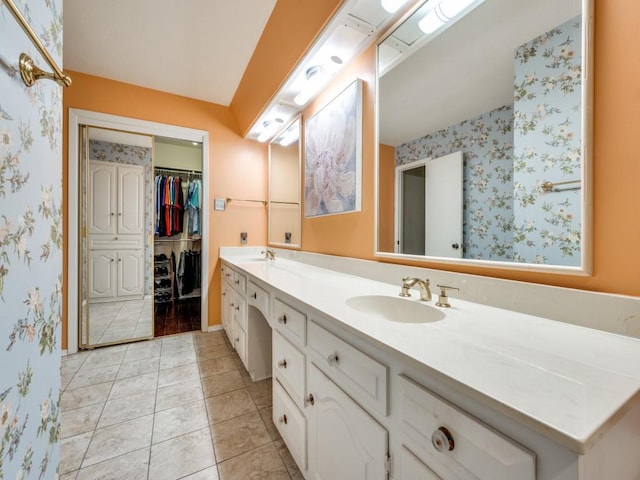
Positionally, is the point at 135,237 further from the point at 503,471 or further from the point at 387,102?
the point at 503,471

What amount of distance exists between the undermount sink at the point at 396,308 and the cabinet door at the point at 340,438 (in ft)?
0.99

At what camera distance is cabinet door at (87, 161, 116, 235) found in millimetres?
2357

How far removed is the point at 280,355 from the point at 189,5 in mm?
2159

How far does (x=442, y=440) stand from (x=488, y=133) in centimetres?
97

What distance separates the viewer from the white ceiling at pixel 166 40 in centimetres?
165

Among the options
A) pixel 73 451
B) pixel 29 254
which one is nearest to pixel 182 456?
pixel 73 451

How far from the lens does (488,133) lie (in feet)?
3.08

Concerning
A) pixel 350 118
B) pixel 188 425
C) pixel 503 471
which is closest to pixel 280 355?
pixel 188 425

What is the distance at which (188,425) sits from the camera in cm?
139

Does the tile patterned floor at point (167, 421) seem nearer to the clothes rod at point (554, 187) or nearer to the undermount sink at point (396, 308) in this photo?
the undermount sink at point (396, 308)

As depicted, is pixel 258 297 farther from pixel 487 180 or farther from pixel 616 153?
pixel 616 153

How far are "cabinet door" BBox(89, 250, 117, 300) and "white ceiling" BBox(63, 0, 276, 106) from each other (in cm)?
162

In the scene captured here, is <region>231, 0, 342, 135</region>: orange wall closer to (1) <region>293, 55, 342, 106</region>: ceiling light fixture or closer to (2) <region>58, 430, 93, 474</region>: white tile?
(1) <region>293, 55, 342, 106</region>: ceiling light fixture

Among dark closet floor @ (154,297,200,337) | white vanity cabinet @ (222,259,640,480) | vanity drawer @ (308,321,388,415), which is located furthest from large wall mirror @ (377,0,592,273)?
dark closet floor @ (154,297,200,337)
